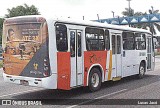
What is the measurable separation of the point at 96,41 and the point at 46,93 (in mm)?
2827

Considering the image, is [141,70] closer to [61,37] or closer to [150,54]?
[150,54]

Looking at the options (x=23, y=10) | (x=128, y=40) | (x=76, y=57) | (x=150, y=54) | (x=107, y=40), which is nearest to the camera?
(x=76, y=57)

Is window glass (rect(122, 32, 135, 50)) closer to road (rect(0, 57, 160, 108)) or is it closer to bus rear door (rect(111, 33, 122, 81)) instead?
bus rear door (rect(111, 33, 122, 81))

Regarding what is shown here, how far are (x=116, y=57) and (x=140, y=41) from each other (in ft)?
10.2

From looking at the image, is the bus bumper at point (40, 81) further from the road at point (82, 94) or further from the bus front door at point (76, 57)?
the bus front door at point (76, 57)

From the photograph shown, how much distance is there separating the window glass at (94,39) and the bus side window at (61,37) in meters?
1.42

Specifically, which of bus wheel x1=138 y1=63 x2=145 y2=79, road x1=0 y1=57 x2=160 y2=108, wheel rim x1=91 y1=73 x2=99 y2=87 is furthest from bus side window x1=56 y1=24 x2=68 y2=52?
bus wheel x1=138 y1=63 x2=145 y2=79

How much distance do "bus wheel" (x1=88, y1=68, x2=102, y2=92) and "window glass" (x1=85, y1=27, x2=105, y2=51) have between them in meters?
0.89

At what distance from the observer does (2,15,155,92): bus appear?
9.65m

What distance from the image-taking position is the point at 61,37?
1009 cm

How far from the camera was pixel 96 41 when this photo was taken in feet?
39.4

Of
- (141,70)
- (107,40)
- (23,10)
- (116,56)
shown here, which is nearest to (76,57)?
(107,40)

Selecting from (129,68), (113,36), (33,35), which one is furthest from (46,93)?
(129,68)

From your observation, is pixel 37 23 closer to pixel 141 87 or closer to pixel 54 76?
pixel 54 76
